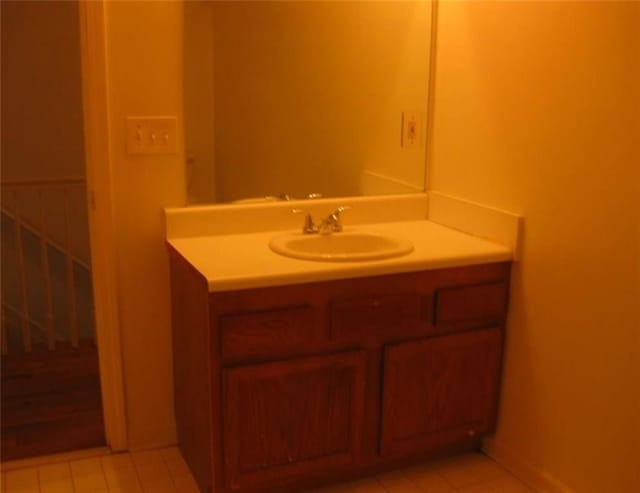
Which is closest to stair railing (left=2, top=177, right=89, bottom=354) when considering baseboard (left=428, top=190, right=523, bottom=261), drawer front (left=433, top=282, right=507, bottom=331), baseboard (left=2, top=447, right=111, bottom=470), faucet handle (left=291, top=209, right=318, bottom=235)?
baseboard (left=2, top=447, right=111, bottom=470)

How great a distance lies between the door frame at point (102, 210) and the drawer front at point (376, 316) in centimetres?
79

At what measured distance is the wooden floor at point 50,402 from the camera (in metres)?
2.64

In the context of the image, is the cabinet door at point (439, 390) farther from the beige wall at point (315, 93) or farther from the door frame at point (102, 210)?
the door frame at point (102, 210)

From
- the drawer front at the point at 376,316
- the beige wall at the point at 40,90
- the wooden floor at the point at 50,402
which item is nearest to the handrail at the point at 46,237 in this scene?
the beige wall at the point at 40,90

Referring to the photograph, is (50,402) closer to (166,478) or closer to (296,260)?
(166,478)

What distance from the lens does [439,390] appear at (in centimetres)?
233

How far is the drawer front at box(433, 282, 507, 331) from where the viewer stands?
7.40 feet

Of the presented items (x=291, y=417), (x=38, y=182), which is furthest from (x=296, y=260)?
(x=38, y=182)

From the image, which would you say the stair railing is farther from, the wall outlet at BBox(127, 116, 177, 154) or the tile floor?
the wall outlet at BBox(127, 116, 177, 154)

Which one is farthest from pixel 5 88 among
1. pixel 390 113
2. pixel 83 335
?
pixel 390 113

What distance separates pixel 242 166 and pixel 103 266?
22.5 inches

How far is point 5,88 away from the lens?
3.96 metres

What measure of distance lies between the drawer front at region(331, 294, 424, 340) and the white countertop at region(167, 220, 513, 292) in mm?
86

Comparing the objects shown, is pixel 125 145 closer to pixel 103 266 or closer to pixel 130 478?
pixel 103 266
